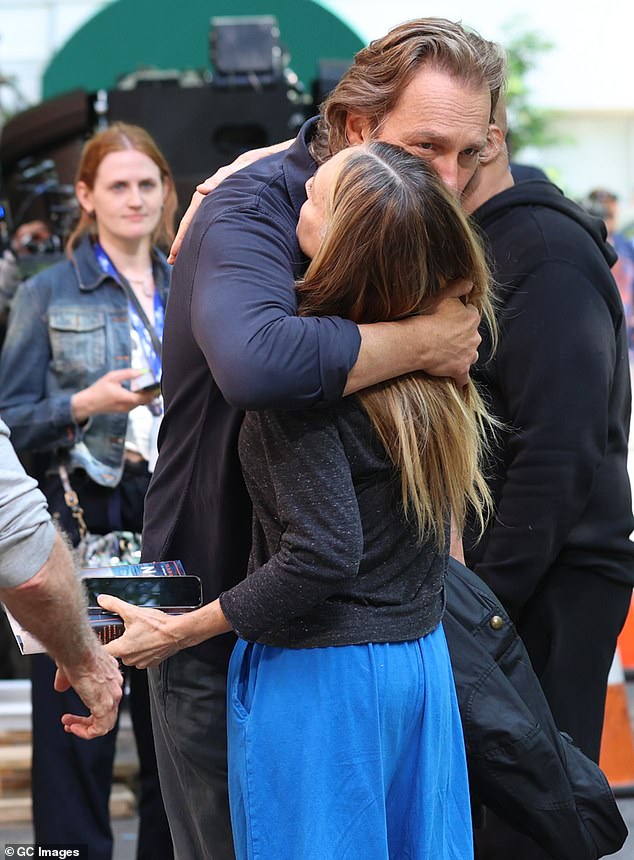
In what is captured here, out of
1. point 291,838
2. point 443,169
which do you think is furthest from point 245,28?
point 291,838

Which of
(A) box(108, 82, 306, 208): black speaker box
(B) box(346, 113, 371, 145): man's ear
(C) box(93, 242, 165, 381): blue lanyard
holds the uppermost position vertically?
(A) box(108, 82, 306, 208): black speaker box

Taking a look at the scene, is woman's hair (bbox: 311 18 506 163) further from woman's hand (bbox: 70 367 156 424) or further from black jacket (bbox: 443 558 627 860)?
woman's hand (bbox: 70 367 156 424)

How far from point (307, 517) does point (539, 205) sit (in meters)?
1.14

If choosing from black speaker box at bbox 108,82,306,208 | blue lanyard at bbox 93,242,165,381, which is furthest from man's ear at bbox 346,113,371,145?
black speaker box at bbox 108,82,306,208

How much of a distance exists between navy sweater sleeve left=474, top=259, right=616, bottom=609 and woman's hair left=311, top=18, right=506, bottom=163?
517mm

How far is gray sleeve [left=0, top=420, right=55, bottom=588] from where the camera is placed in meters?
1.53

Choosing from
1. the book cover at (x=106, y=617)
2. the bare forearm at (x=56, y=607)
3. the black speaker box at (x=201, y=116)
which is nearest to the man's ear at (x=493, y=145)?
the book cover at (x=106, y=617)

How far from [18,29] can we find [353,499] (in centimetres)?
1067

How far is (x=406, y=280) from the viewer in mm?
1637

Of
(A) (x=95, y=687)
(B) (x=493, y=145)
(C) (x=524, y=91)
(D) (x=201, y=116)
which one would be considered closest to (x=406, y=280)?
(A) (x=95, y=687)

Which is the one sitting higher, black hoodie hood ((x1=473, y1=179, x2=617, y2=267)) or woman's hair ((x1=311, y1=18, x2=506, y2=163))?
woman's hair ((x1=311, y1=18, x2=506, y2=163))

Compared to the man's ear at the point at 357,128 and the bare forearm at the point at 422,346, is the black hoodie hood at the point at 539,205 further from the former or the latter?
the bare forearm at the point at 422,346

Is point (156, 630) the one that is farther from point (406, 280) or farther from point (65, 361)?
point (65, 361)

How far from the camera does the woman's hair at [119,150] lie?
141 inches
